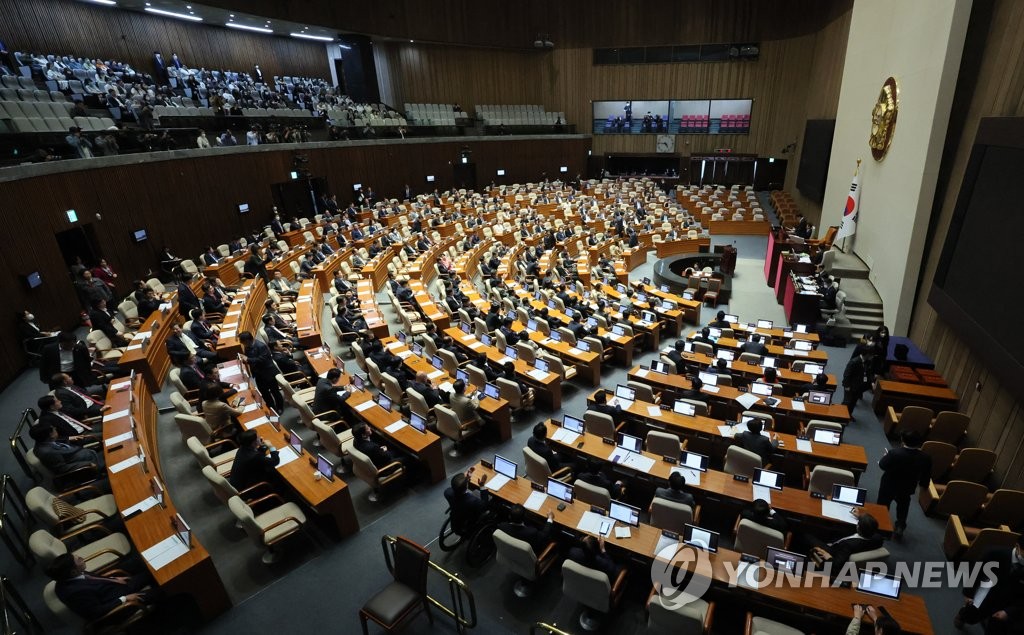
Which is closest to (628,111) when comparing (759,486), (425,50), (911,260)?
(425,50)

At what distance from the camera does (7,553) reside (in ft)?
18.1

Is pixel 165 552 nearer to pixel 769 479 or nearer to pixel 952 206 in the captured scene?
pixel 769 479

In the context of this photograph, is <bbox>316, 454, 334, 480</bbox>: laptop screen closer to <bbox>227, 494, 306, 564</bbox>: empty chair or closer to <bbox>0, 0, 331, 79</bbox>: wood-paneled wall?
<bbox>227, 494, 306, 564</bbox>: empty chair

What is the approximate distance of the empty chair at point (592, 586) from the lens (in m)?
4.57

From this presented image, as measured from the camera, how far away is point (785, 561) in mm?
4613

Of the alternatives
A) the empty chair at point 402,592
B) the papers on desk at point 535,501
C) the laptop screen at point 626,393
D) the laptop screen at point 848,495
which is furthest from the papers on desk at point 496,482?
the laptop screen at point 848,495

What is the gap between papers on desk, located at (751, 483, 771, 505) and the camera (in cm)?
586

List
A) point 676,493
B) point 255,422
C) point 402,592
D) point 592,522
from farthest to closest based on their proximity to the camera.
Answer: point 255,422, point 676,493, point 592,522, point 402,592

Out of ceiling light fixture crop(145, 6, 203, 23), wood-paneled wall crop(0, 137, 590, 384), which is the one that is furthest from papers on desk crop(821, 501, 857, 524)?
ceiling light fixture crop(145, 6, 203, 23)

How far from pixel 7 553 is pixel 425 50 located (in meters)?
33.7

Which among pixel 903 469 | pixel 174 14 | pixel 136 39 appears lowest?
pixel 903 469

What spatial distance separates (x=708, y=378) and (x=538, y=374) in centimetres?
315

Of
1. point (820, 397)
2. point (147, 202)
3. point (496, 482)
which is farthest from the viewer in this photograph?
point (147, 202)

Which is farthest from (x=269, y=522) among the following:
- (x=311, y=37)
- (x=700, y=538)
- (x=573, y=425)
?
(x=311, y=37)
